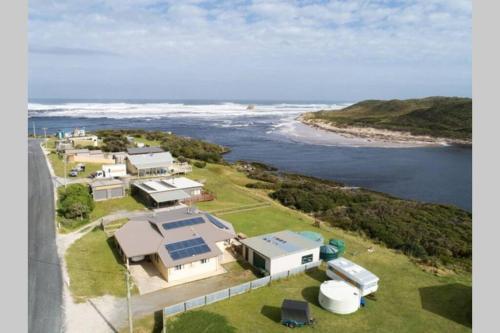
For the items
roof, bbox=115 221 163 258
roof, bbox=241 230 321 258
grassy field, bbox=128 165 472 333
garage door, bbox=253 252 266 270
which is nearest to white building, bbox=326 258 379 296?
grassy field, bbox=128 165 472 333

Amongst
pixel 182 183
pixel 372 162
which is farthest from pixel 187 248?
pixel 372 162

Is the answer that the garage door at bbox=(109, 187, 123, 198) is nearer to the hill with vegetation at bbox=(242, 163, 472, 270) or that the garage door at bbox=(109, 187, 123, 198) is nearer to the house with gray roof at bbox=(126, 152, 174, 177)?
the house with gray roof at bbox=(126, 152, 174, 177)

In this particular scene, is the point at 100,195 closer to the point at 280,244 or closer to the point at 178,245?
the point at 178,245

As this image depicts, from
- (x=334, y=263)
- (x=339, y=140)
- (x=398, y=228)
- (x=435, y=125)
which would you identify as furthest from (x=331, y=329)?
(x=435, y=125)

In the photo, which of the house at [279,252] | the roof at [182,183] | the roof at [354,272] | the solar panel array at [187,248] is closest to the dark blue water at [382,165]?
the roof at [182,183]

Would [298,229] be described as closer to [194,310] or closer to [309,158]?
[194,310]

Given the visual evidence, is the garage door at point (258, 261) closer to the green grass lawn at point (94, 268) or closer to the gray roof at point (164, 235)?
the gray roof at point (164, 235)
